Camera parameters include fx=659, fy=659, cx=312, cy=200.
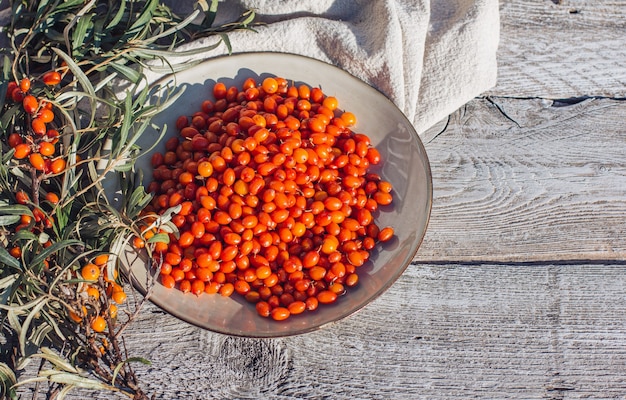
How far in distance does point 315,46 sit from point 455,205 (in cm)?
55

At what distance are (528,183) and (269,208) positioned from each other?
0.73 metres

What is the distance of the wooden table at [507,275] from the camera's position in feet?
4.87

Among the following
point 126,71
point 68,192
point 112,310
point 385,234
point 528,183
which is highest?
point 126,71

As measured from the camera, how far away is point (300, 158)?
1458 millimetres

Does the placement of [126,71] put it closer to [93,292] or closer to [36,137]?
[36,137]

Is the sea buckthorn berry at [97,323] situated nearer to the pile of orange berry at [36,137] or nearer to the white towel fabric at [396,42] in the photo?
the pile of orange berry at [36,137]

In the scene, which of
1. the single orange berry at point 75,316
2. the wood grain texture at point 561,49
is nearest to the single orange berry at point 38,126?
the single orange berry at point 75,316

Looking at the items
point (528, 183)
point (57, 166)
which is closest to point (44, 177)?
point (57, 166)

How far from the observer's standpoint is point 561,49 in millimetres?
1882

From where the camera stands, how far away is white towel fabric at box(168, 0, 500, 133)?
167 centimetres

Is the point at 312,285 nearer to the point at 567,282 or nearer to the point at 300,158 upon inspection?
the point at 300,158

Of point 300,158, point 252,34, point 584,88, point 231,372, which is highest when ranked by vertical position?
point 252,34

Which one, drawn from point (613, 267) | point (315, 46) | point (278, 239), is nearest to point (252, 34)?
point (315, 46)

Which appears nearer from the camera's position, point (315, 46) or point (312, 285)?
point (312, 285)
